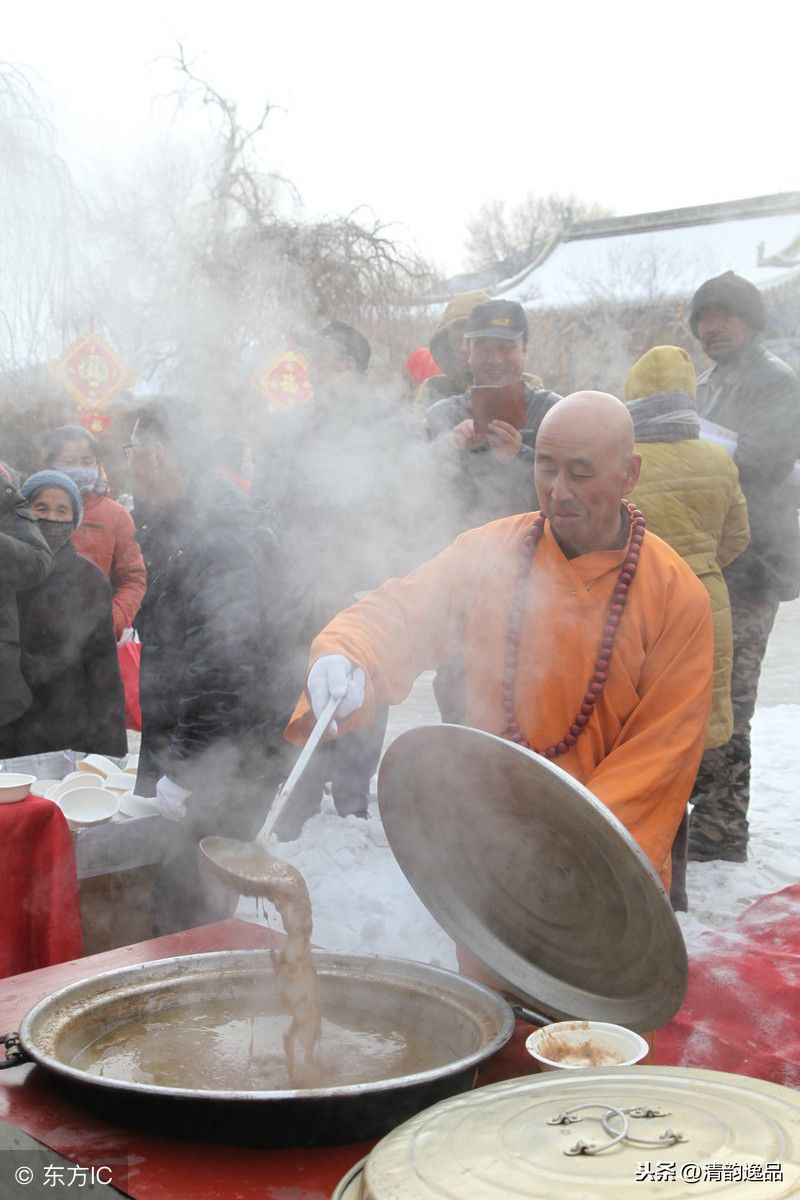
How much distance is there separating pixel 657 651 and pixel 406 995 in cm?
79

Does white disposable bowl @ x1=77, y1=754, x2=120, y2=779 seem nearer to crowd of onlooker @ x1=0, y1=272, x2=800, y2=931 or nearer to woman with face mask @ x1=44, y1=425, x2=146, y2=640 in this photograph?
crowd of onlooker @ x1=0, y1=272, x2=800, y2=931

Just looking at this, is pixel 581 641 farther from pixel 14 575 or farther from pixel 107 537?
pixel 107 537

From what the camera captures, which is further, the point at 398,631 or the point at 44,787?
the point at 44,787

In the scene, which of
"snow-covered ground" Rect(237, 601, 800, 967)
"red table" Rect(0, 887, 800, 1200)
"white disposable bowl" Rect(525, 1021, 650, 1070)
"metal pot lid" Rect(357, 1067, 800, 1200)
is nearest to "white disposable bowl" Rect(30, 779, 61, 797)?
"snow-covered ground" Rect(237, 601, 800, 967)

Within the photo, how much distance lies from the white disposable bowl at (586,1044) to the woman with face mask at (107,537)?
3.70 meters

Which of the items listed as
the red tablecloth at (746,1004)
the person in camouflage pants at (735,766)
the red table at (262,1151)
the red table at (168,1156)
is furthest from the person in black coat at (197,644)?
the person in camouflage pants at (735,766)

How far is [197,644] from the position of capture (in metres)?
3.15

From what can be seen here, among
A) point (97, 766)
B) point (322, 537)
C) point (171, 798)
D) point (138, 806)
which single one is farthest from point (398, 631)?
point (322, 537)

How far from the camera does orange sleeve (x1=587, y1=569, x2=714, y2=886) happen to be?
72.5 inches

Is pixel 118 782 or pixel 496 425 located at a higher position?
pixel 496 425

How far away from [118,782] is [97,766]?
16 cm

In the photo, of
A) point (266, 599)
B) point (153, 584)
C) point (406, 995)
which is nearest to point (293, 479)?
point (266, 599)

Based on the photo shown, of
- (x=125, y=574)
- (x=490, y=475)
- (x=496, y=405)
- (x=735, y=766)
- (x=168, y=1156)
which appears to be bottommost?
(x=735, y=766)

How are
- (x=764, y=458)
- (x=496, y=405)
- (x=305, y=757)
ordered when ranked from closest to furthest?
(x=305, y=757), (x=496, y=405), (x=764, y=458)
